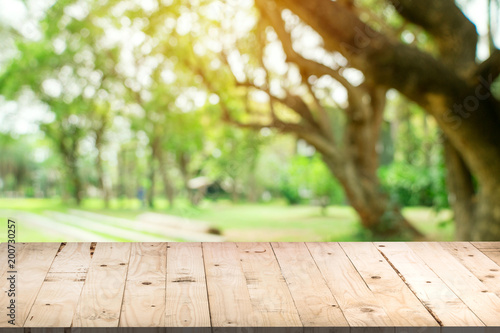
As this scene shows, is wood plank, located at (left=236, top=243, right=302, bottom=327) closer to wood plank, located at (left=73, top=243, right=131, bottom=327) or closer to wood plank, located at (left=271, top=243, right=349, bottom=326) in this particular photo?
wood plank, located at (left=271, top=243, right=349, bottom=326)

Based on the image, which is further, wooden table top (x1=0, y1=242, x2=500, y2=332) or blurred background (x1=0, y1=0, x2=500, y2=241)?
blurred background (x1=0, y1=0, x2=500, y2=241)

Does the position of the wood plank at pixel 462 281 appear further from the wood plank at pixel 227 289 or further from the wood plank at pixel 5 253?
the wood plank at pixel 5 253

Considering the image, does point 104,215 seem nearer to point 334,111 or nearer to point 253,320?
point 334,111

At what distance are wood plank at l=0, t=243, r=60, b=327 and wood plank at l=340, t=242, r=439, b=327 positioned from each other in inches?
32.3

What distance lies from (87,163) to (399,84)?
5878 mm

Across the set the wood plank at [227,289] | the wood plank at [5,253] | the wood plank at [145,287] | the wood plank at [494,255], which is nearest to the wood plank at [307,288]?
the wood plank at [227,289]

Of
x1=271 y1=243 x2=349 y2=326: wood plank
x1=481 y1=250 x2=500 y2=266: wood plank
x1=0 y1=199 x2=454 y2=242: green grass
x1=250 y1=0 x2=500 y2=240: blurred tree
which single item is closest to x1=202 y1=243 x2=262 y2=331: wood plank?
x1=271 y1=243 x2=349 y2=326: wood plank

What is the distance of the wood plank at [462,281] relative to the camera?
130cm

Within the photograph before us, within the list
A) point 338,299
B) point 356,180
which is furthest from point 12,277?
point 356,180

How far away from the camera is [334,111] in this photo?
8391 millimetres

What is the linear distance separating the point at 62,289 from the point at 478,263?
1.16m

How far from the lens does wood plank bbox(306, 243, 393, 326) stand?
1.25m

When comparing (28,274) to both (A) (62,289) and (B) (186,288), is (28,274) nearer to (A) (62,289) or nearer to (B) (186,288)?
(A) (62,289)

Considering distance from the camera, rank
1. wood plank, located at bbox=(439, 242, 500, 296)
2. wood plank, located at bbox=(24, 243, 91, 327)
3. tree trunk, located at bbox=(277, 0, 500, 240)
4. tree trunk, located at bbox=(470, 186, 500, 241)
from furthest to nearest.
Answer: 1. tree trunk, located at bbox=(470, 186, 500, 241)
2. tree trunk, located at bbox=(277, 0, 500, 240)
3. wood plank, located at bbox=(439, 242, 500, 296)
4. wood plank, located at bbox=(24, 243, 91, 327)
